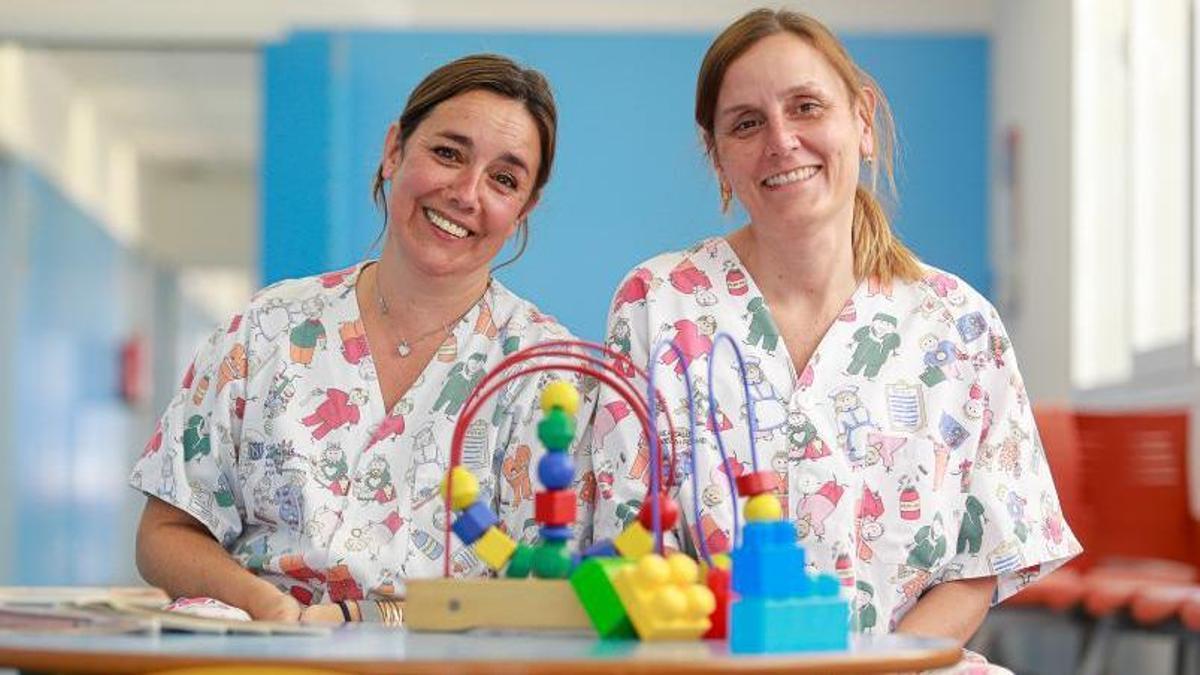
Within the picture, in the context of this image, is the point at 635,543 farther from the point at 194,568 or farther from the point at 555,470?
the point at 194,568

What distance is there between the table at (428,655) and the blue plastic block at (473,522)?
173mm

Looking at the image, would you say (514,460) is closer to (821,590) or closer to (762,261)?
(762,261)

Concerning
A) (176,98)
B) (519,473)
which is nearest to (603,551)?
(519,473)

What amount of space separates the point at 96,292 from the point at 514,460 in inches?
380

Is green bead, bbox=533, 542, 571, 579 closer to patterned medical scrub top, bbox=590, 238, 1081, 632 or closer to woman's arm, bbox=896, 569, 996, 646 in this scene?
patterned medical scrub top, bbox=590, 238, 1081, 632

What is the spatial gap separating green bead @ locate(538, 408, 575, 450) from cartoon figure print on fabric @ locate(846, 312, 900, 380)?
61cm

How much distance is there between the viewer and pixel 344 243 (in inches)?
190

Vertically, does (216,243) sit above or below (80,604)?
above

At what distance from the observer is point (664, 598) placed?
5.35ft

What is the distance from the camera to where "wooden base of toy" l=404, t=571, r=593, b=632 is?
171 cm

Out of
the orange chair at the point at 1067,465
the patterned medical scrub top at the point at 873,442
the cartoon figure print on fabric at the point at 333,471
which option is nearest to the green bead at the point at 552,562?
the patterned medical scrub top at the point at 873,442

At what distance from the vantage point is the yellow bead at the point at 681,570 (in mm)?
1651

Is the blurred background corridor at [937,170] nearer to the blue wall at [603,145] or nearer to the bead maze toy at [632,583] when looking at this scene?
the blue wall at [603,145]

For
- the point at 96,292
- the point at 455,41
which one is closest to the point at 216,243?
the point at 96,292
